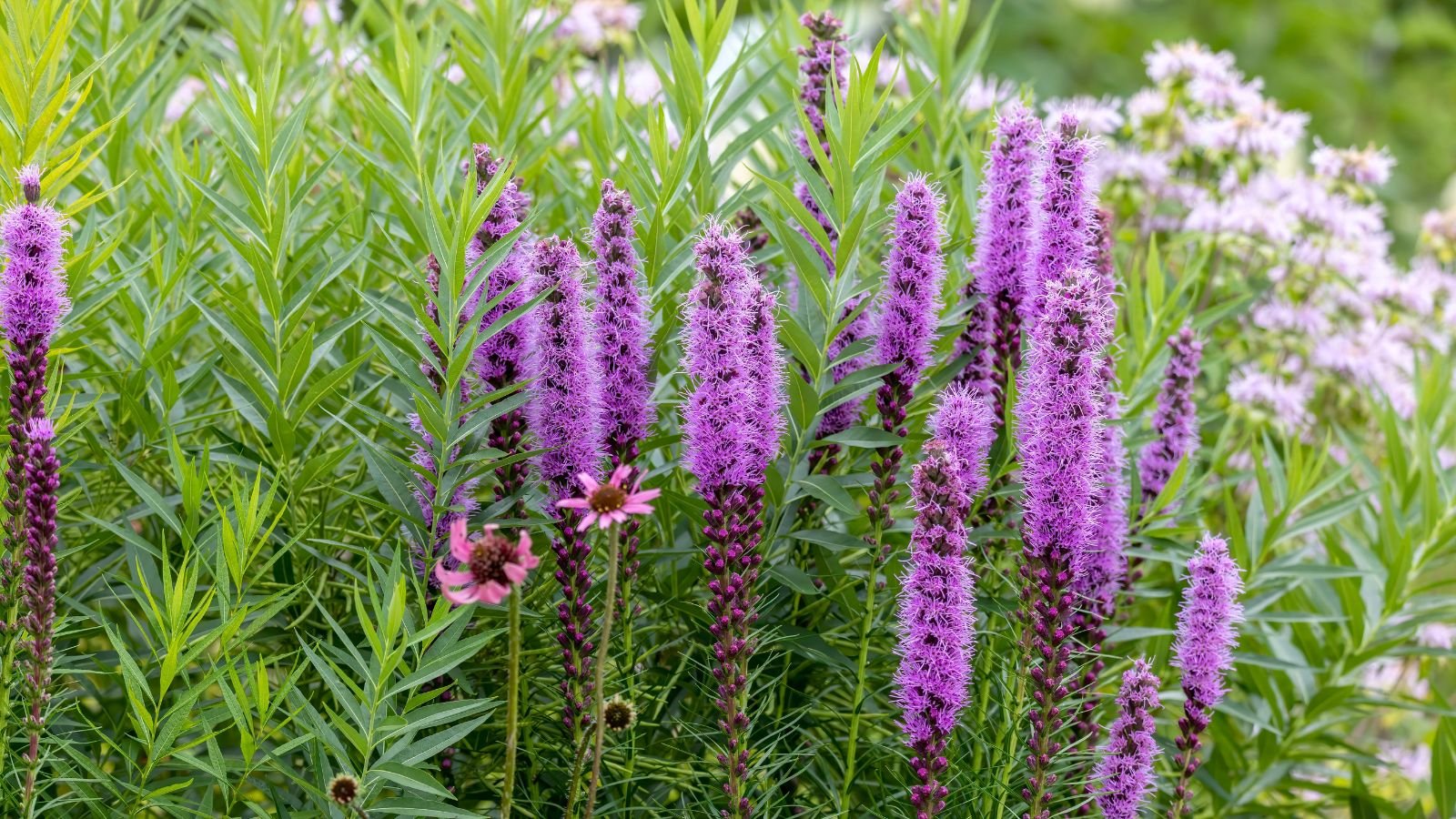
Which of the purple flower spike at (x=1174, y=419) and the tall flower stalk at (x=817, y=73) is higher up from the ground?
the tall flower stalk at (x=817, y=73)

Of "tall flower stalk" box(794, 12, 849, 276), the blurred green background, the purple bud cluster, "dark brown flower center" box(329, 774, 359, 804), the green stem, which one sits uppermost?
the blurred green background

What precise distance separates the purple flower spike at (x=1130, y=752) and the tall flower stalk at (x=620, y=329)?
820 mm

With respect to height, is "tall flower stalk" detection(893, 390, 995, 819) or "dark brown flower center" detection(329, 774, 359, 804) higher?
"tall flower stalk" detection(893, 390, 995, 819)

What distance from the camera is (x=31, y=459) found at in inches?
71.2

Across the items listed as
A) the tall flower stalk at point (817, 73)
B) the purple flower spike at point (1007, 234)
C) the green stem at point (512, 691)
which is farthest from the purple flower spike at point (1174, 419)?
the green stem at point (512, 691)

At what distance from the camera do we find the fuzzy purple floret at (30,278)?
1.85 meters

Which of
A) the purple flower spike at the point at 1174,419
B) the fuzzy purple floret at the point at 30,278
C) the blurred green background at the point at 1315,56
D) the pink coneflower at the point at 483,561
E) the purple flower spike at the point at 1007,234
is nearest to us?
the pink coneflower at the point at 483,561

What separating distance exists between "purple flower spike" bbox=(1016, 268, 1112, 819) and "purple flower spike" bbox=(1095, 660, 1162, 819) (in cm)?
10

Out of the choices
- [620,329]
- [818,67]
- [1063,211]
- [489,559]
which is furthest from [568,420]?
[818,67]

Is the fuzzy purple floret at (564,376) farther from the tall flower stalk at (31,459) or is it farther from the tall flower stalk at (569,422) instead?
the tall flower stalk at (31,459)

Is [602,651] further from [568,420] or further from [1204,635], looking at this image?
[1204,635]

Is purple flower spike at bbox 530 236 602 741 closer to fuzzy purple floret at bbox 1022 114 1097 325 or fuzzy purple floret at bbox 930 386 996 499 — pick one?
fuzzy purple floret at bbox 930 386 996 499

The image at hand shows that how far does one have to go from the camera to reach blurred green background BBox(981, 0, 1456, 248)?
11.0m

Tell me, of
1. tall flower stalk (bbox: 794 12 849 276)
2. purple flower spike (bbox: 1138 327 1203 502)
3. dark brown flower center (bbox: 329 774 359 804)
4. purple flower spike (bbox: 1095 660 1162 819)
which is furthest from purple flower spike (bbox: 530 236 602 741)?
purple flower spike (bbox: 1138 327 1203 502)
